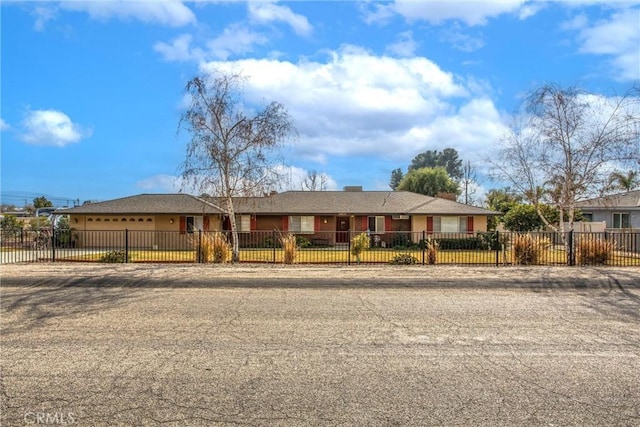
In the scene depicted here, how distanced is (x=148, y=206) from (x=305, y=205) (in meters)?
10.8

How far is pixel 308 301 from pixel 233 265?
7.34 meters

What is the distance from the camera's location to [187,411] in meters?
4.33

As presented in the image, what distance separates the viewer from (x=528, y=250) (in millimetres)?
17000

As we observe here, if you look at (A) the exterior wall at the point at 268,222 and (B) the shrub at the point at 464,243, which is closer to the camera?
(B) the shrub at the point at 464,243

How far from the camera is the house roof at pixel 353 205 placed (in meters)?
31.9

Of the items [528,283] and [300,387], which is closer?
[300,387]

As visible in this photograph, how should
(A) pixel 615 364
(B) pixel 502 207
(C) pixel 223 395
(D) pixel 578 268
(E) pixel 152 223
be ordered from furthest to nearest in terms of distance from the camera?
(B) pixel 502 207, (E) pixel 152 223, (D) pixel 578 268, (A) pixel 615 364, (C) pixel 223 395

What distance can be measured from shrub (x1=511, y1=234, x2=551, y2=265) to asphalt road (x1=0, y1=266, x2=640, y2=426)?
6222 millimetres

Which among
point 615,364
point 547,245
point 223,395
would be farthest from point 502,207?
point 223,395

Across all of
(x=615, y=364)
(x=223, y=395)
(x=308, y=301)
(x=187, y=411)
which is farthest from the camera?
(x=308, y=301)

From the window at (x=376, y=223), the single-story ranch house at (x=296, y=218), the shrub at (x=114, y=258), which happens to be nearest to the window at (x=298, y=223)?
the single-story ranch house at (x=296, y=218)

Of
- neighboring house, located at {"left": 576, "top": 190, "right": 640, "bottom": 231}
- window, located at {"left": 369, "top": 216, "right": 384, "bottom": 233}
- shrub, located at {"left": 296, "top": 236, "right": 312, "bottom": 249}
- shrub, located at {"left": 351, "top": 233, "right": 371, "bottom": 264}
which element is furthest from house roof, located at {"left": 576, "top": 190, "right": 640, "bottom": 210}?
shrub, located at {"left": 351, "top": 233, "right": 371, "bottom": 264}

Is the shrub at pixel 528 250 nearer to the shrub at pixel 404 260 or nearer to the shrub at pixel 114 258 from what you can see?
the shrub at pixel 404 260

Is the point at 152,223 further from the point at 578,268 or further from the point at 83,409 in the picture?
the point at 83,409
